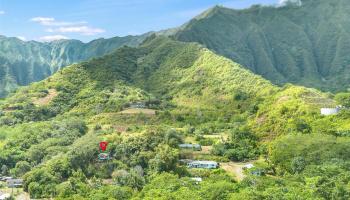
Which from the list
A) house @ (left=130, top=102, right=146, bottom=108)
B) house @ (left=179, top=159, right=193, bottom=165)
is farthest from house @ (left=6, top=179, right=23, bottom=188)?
house @ (left=130, top=102, right=146, bottom=108)

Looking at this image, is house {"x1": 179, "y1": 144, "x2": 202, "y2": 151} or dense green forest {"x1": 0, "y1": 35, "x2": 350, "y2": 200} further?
house {"x1": 179, "y1": 144, "x2": 202, "y2": 151}

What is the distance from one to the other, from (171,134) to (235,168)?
1134cm

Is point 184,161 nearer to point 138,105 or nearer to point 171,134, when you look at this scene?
point 171,134

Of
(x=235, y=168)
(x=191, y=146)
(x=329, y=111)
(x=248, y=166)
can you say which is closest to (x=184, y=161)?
(x=191, y=146)

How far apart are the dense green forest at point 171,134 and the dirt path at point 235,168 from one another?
4.18 feet

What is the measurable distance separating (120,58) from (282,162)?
7928cm

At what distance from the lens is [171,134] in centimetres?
6819

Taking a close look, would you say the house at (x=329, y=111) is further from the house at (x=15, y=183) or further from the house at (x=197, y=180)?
the house at (x=15, y=183)

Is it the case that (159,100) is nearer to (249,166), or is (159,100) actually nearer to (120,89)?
(120,89)

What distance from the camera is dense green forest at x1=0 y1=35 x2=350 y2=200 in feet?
160

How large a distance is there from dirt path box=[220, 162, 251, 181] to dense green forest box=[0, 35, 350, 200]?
1.27 metres

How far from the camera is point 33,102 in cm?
10238

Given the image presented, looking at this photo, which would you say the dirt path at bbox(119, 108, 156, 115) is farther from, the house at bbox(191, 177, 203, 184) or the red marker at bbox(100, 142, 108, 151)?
the house at bbox(191, 177, 203, 184)

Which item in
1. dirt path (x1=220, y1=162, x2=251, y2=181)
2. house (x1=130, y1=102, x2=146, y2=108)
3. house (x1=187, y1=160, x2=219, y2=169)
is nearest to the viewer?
dirt path (x1=220, y1=162, x2=251, y2=181)
